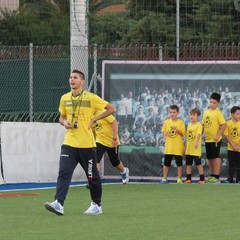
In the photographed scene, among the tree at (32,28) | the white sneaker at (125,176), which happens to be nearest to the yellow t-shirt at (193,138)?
the white sneaker at (125,176)

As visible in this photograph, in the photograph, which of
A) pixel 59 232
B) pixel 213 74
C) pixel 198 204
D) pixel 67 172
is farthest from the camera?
pixel 213 74

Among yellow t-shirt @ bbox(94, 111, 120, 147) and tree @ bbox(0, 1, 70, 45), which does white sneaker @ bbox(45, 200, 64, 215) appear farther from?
tree @ bbox(0, 1, 70, 45)

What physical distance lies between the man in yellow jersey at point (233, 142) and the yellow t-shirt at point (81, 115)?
7368mm

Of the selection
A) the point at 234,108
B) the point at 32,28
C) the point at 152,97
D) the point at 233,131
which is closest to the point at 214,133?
the point at 233,131

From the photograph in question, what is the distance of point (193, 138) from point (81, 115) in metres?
7.27

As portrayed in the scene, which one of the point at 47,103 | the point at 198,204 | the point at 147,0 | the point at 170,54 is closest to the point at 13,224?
the point at 198,204

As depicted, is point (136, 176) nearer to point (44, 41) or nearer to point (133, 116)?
point (133, 116)

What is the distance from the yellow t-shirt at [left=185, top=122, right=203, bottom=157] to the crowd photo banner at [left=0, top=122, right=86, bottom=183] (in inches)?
105

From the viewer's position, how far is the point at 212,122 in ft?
69.6

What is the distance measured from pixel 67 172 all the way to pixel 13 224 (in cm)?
147

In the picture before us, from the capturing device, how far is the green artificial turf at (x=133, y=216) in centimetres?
1166

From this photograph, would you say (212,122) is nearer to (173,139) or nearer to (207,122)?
(207,122)

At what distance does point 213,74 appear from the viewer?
71.0 feet

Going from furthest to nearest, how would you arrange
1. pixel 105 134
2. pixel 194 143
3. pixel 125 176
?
pixel 194 143 < pixel 125 176 < pixel 105 134
